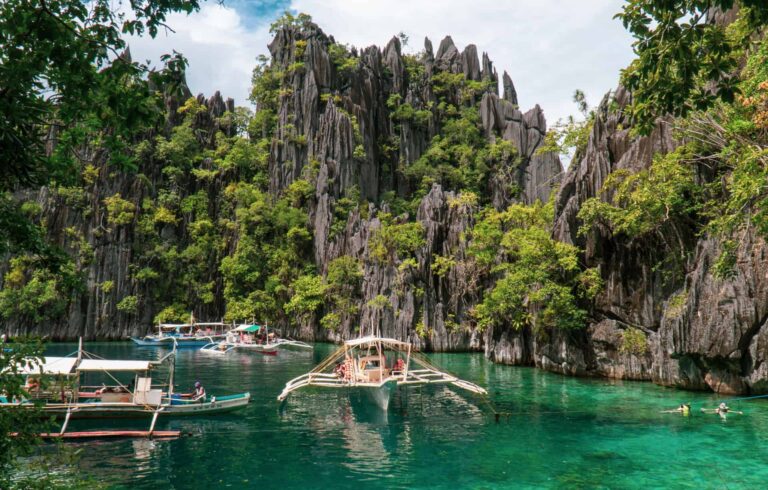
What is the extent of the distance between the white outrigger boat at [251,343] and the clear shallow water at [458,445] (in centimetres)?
2259

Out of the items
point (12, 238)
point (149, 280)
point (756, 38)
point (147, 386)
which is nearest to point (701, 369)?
point (756, 38)

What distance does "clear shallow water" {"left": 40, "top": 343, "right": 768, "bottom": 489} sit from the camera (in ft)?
45.1

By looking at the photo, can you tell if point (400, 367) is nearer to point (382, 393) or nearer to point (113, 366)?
point (382, 393)

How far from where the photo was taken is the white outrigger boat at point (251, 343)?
47778 mm

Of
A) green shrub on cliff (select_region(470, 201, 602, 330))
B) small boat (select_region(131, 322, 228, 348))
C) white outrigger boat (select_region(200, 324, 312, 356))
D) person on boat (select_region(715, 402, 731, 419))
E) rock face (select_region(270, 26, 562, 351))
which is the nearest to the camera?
person on boat (select_region(715, 402, 731, 419))

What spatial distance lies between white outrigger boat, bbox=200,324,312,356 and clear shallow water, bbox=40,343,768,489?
2259cm

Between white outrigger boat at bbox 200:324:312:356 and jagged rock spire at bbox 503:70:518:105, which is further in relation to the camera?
jagged rock spire at bbox 503:70:518:105

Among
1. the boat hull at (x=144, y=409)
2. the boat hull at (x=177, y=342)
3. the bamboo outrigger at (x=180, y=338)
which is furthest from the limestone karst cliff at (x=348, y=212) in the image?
the boat hull at (x=144, y=409)

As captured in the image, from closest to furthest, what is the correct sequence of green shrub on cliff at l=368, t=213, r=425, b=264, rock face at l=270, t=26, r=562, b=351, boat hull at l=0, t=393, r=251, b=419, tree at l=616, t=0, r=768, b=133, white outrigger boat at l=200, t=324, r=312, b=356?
tree at l=616, t=0, r=768, b=133
boat hull at l=0, t=393, r=251, b=419
white outrigger boat at l=200, t=324, r=312, b=356
rock face at l=270, t=26, r=562, b=351
green shrub on cliff at l=368, t=213, r=425, b=264

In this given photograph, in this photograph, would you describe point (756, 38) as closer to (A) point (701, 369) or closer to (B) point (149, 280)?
(A) point (701, 369)

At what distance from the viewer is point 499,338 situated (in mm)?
38125

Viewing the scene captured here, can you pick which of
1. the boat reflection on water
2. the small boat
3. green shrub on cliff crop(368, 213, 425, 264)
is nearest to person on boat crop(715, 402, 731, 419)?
the boat reflection on water

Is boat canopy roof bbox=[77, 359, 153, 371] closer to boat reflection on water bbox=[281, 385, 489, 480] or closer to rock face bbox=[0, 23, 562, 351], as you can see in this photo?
boat reflection on water bbox=[281, 385, 489, 480]

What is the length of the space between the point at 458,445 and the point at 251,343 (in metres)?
37.4
